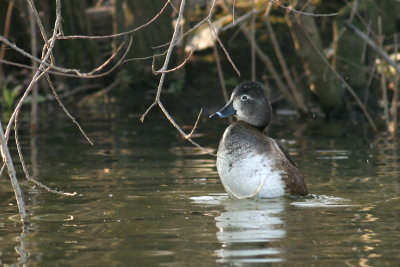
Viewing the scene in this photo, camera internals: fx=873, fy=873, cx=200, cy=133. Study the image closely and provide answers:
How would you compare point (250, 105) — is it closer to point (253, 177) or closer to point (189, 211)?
point (253, 177)

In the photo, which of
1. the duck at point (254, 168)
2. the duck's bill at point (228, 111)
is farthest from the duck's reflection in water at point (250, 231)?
the duck's bill at point (228, 111)

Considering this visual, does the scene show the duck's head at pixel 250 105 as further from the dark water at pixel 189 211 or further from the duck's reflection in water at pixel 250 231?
the duck's reflection in water at pixel 250 231

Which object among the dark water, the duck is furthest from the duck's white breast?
the dark water

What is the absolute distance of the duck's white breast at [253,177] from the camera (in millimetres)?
7215

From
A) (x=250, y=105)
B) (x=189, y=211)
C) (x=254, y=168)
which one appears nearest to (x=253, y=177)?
(x=254, y=168)

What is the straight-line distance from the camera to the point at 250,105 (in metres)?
7.89

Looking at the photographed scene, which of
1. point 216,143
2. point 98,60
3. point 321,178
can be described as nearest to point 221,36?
point 98,60

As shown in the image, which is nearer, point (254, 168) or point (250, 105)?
point (254, 168)

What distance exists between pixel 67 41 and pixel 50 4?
2.85ft

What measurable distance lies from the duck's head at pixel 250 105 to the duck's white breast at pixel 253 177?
690 mm

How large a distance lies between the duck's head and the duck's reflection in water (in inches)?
35.4

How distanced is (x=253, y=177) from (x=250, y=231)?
134 cm

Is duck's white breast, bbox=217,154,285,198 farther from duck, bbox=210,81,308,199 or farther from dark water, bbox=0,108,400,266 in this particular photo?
dark water, bbox=0,108,400,266

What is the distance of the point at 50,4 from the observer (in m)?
17.7
